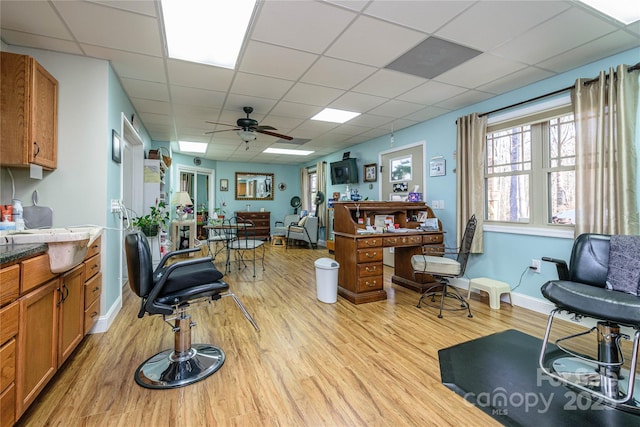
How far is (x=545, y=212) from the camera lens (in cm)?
308

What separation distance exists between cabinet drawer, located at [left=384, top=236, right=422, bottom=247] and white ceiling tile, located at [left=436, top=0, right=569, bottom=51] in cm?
215

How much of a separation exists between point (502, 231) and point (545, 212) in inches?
18.7

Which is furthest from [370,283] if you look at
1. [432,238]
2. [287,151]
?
[287,151]

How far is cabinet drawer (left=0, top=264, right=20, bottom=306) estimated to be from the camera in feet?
3.99

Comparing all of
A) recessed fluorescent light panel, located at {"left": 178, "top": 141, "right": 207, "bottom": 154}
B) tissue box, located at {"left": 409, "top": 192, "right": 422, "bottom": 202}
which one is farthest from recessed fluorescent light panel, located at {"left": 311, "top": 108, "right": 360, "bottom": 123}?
recessed fluorescent light panel, located at {"left": 178, "top": 141, "right": 207, "bottom": 154}

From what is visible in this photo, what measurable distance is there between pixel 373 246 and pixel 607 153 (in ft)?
7.65

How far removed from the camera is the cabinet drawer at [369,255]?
338 cm

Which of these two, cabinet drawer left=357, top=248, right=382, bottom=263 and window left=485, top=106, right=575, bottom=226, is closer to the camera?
window left=485, top=106, right=575, bottom=226

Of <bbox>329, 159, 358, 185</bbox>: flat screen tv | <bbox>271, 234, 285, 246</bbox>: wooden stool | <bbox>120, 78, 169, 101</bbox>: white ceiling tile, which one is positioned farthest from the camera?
<bbox>271, 234, 285, 246</bbox>: wooden stool

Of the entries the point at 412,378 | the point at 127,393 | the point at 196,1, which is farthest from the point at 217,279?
the point at 196,1

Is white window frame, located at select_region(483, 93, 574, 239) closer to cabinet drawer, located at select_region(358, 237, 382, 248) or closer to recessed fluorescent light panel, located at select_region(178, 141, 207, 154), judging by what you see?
cabinet drawer, located at select_region(358, 237, 382, 248)

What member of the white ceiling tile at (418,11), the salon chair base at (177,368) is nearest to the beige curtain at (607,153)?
the white ceiling tile at (418,11)

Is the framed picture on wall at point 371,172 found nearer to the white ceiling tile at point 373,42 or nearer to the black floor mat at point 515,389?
the white ceiling tile at point 373,42

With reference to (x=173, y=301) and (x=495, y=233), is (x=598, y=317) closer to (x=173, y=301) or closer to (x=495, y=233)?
(x=495, y=233)
